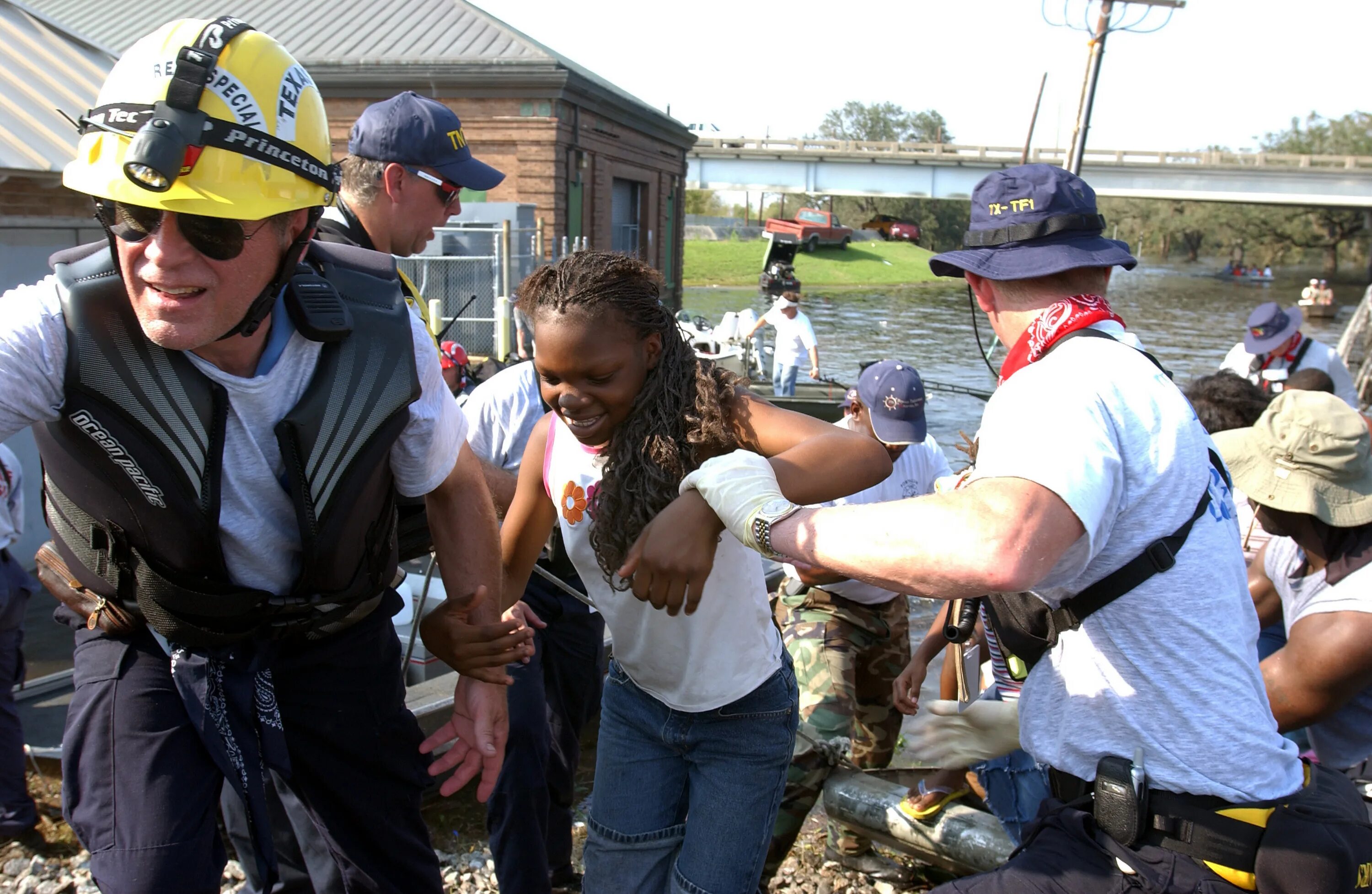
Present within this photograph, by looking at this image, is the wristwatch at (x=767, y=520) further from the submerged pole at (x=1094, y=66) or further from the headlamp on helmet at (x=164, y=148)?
the submerged pole at (x=1094, y=66)

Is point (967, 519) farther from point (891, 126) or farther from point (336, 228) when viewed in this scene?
point (891, 126)

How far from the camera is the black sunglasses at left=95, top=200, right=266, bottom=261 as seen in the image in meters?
2.00

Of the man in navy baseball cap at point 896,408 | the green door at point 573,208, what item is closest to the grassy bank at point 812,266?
the green door at point 573,208

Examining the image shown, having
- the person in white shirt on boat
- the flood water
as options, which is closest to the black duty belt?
the flood water

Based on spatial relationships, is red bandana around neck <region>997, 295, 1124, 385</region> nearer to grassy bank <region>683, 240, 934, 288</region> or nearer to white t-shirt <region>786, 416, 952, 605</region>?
white t-shirt <region>786, 416, 952, 605</region>

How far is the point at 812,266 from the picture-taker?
59281 mm

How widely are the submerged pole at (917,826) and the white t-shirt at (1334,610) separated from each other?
115 centimetres

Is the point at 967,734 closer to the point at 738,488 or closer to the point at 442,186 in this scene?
the point at 738,488

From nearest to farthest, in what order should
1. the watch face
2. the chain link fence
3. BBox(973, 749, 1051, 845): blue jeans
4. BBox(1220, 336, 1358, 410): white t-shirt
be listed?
the watch face
BBox(973, 749, 1051, 845): blue jeans
BBox(1220, 336, 1358, 410): white t-shirt
the chain link fence

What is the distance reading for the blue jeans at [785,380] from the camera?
16.0m

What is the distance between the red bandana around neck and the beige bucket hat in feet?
3.86

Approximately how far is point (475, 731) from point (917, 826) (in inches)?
81.3

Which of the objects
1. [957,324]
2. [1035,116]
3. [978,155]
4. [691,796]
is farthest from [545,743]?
[978,155]

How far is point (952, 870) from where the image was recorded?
4.07 m
